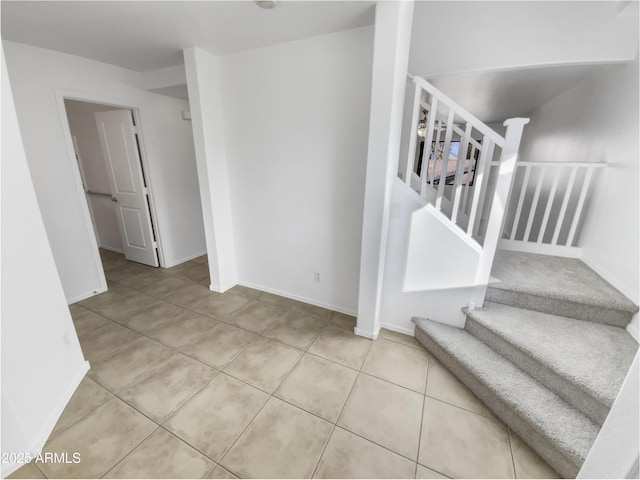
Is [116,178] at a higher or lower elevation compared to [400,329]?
higher

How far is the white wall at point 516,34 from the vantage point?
7.15 feet

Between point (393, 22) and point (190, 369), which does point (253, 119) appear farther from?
point (190, 369)

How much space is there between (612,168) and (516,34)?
145 centimetres

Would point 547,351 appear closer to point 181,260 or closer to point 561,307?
point 561,307

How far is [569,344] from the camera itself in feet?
5.56

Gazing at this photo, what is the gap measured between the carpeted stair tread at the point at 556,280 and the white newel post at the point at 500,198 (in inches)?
8.1

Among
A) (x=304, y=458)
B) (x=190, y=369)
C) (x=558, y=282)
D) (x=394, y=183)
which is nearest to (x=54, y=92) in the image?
(x=190, y=369)

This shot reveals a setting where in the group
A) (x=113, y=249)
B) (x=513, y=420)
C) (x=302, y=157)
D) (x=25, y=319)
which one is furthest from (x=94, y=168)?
(x=513, y=420)

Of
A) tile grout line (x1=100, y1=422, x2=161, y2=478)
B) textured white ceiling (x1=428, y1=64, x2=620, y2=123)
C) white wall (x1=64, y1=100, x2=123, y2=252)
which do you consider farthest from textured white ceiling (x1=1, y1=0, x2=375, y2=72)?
tile grout line (x1=100, y1=422, x2=161, y2=478)

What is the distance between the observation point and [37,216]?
162cm

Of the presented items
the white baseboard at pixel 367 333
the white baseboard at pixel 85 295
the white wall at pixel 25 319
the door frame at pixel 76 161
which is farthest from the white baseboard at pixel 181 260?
the white baseboard at pixel 367 333

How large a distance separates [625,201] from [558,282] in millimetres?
801

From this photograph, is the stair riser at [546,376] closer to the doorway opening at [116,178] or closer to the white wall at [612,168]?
the white wall at [612,168]

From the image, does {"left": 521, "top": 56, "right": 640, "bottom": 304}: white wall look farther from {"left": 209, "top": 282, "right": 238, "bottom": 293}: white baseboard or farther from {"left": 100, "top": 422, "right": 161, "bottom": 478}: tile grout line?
{"left": 209, "top": 282, "right": 238, "bottom": 293}: white baseboard
